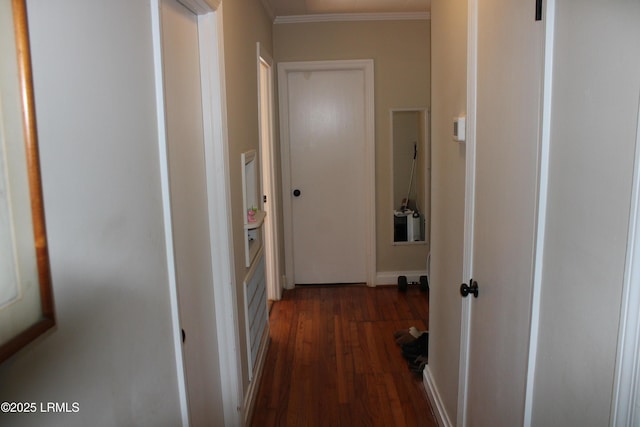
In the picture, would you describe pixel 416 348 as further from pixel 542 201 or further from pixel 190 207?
pixel 542 201

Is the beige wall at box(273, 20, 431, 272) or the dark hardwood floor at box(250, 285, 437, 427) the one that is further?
the beige wall at box(273, 20, 431, 272)

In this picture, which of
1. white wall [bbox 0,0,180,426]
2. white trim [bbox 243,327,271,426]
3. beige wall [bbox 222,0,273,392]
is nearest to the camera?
white wall [bbox 0,0,180,426]

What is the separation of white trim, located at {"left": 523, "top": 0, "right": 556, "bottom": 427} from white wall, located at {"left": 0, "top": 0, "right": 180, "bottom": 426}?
101 centimetres

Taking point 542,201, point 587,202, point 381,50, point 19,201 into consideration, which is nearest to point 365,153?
point 381,50

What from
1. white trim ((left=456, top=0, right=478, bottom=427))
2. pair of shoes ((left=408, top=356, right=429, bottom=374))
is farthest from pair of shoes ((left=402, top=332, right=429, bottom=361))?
white trim ((left=456, top=0, right=478, bottom=427))

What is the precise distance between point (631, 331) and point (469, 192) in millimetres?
1093

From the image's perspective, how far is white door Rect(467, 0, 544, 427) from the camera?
1.41 metres

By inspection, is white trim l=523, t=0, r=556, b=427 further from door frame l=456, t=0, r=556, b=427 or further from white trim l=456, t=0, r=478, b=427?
white trim l=456, t=0, r=478, b=427

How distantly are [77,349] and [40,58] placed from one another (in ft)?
1.68

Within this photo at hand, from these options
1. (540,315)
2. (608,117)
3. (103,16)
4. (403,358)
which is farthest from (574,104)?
(403,358)

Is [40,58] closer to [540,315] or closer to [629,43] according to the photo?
[629,43]

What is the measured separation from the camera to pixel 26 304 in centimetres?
76

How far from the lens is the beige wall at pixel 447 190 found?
2.13 m

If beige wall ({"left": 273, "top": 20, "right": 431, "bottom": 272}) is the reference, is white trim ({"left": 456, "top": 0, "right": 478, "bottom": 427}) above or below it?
below
